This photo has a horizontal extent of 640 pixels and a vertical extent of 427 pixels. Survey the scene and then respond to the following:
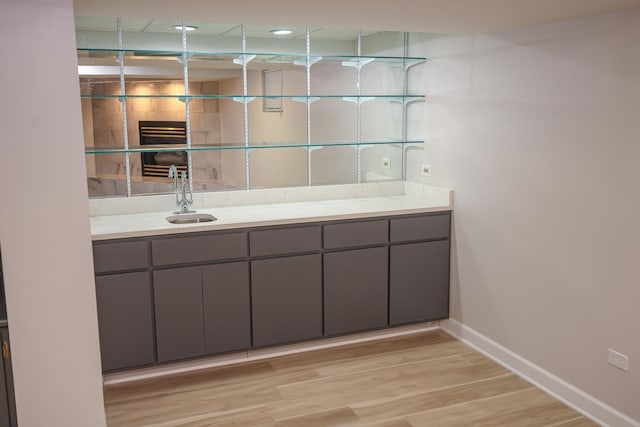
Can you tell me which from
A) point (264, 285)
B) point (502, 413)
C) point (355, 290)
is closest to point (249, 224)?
point (264, 285)

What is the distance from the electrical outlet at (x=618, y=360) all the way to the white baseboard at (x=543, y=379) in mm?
238

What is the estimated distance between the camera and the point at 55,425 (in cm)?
262

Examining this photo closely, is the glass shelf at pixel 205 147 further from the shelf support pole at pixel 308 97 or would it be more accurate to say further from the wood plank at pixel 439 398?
the wood plank at pixel 439 398

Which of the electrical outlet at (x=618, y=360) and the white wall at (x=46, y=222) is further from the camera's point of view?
the electrical outlet at (x=618, y=360)

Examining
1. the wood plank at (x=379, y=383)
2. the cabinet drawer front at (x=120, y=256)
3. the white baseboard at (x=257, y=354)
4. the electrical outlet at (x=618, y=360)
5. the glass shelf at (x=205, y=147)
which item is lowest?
the wood plank at (x=379, y=383)

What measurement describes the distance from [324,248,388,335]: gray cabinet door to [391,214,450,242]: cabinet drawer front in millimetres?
161

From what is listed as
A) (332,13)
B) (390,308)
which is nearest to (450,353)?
(390,308)

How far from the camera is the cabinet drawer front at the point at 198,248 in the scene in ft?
12.0

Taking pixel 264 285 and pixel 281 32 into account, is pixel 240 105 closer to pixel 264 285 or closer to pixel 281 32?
pixel 281 32

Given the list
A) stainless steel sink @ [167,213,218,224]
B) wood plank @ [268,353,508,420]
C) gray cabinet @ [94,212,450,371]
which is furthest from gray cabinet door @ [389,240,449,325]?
stainless steel sink @ [167,213,218,224]

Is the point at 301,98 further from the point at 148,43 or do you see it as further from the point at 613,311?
the point at 613,311

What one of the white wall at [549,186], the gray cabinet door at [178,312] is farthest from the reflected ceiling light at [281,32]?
the gray cabinet door at [178,312]

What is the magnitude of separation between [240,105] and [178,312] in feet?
4.87

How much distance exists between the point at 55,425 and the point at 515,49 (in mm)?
3119
